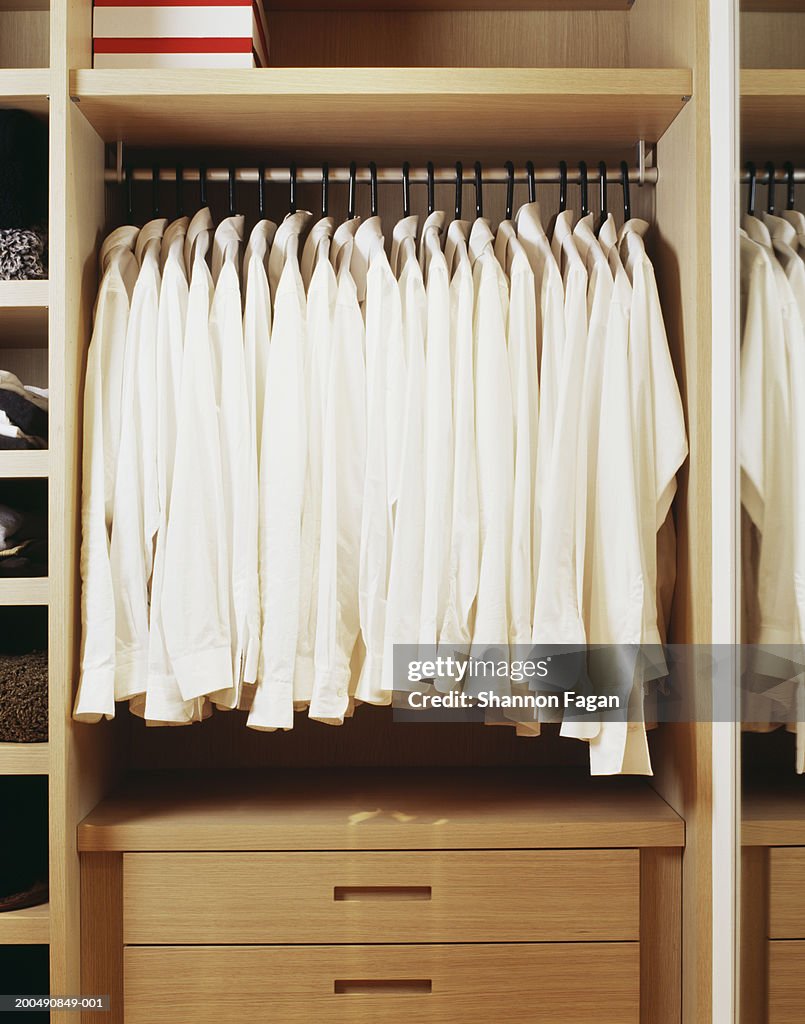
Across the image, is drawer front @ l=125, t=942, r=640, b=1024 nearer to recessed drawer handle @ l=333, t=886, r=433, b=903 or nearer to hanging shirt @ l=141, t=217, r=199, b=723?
recessed drawer handle @ l=333, t=886, r=433, b=903

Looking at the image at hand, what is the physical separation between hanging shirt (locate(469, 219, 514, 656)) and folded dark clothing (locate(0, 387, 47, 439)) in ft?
2.55

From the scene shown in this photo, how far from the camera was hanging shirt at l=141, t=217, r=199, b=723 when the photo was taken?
1530 mm

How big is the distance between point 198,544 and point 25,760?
0.46 m

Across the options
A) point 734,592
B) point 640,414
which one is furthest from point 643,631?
point 640,414

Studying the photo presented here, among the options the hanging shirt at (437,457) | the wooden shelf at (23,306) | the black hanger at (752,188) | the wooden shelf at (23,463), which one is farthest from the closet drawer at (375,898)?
the black hanger at (752,188)

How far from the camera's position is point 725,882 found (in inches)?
55.9

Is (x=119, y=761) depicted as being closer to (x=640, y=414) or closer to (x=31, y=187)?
(x=31, y=187)

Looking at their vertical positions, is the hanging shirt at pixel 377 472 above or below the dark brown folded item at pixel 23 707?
above

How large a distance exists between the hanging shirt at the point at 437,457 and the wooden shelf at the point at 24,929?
79 cm

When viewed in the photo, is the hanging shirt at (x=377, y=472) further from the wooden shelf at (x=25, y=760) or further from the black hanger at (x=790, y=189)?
the black hanger at (x=790, y=189)

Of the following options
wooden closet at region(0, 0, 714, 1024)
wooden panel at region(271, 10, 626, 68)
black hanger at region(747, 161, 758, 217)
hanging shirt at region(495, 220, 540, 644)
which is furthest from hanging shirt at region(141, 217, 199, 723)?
black hanger at region(747, 161, 758, 217)

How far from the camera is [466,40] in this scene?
6.53ft

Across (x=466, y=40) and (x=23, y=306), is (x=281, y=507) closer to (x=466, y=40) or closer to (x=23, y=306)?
(x=23, y=306)

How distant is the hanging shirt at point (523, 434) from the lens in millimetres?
1534
